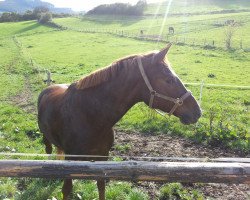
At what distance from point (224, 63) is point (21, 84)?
18.9 m

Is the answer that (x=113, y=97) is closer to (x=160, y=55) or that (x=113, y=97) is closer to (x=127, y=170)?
(x=160, y=55)

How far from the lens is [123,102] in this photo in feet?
15.8

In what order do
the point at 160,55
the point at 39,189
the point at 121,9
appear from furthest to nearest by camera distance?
the point at 121,9
the point at 39,189
the point at 160,55

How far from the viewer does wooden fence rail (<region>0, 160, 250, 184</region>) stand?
3.90m

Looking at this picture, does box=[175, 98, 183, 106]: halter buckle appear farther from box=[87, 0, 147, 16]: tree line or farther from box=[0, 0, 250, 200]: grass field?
box=[87, 0, 147, 16]: tree line

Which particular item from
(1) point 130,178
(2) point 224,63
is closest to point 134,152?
(1) point 130,178

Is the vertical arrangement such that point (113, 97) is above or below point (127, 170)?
above

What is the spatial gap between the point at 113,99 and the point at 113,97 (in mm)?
34

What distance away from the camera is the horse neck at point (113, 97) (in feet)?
15.3

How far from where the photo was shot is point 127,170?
3.93 m

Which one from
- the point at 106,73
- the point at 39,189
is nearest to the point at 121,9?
the point at 39,189

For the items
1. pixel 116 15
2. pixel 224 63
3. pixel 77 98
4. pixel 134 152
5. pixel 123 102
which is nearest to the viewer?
pixel 123 102

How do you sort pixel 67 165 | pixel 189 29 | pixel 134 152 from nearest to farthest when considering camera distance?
pixel 67 165 → pixel 134 152 → pixel 189 29

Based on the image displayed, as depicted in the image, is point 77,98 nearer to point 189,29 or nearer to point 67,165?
point 67,165
